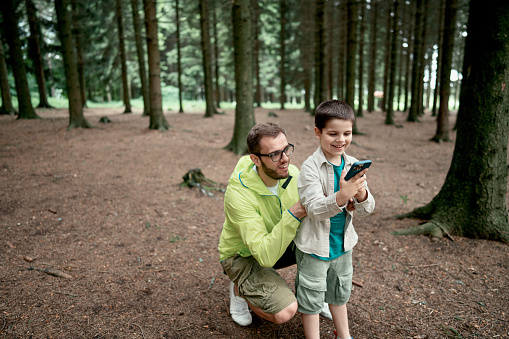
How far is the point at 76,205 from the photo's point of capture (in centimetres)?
501

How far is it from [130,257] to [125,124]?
1137 centimetres

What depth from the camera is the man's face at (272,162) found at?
7.33 feet

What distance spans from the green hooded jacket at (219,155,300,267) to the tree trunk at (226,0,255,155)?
241 inches

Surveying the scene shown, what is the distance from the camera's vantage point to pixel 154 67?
11.2 meters

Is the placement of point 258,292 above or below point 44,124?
below

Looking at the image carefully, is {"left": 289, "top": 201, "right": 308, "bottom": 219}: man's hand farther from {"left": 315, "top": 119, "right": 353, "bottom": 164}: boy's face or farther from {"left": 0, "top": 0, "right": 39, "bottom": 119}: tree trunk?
{"left": 0, "top": 0, "right": 39, "bottom": 119}: tree trunk

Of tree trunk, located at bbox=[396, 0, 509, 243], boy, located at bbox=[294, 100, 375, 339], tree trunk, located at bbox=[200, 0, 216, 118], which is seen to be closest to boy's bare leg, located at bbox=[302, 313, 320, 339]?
boy, located at bbox=[294, 100, 375, 339]

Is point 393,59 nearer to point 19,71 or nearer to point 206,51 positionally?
point 206,51

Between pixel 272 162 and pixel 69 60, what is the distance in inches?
457

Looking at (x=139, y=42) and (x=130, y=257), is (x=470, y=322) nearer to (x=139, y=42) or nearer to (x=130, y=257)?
(x=130, y=257)

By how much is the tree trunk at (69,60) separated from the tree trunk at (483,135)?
39.2 ft

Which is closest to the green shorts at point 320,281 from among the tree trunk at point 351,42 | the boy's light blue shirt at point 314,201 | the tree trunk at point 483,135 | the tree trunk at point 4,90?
the boy's light blue shirt at point 314,201

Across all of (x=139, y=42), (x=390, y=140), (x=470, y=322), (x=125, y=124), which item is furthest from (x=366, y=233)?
(x=139, y=42)

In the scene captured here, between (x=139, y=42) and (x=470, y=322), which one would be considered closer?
(x=470, y=322)
